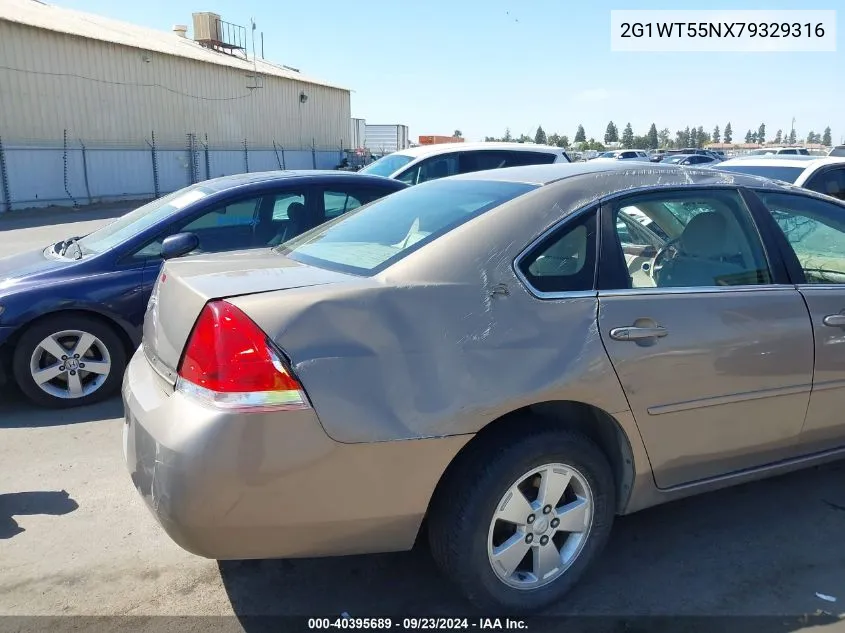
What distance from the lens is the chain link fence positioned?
816 inches

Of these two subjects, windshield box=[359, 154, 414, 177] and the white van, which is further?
windshield box=[359, 154, 414, 177]

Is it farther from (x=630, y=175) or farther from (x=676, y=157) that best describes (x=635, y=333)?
(x=676, y=157)

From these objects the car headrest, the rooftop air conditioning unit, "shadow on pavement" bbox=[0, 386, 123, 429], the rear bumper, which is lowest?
"shadow on pavement" bbox=[0, 386, 123, 429]

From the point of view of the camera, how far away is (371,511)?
7.55ft

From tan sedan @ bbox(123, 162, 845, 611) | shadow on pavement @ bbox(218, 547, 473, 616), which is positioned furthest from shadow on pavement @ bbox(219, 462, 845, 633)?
tan sedan @ bbox(123, 162, 845, 611)

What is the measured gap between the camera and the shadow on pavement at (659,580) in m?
2.68

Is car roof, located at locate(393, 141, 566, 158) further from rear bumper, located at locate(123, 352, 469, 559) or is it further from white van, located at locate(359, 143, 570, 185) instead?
rear bumper, located at locate(123, 352, 469, 559)

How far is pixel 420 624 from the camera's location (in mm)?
2613

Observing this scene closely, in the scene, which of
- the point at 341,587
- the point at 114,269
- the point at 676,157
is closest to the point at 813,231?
the point at 341,587

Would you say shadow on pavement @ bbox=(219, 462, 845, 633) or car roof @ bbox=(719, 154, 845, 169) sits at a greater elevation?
car roof @ bbox=(719, 154, 845, 169)

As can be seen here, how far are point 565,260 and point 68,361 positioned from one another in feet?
12.0

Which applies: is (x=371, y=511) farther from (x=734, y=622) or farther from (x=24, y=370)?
(x=24, y=370)

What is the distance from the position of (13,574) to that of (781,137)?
6228 inches

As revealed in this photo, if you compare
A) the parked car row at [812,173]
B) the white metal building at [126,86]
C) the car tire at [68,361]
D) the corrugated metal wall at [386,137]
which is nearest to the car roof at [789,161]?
the parked car row at [812,173]
